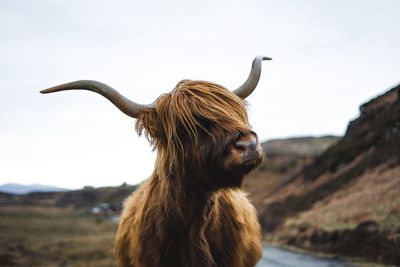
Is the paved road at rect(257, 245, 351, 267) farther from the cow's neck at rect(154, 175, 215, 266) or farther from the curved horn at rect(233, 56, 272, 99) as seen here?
the cow's neck at rect(154, 175, 215, 266)

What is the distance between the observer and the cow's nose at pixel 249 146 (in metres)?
3.54

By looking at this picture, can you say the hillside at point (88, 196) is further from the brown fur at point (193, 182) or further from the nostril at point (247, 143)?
the nostril at point (247, 143)

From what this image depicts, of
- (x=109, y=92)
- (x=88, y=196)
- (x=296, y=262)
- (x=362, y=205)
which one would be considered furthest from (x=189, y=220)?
(x=88, y=196)

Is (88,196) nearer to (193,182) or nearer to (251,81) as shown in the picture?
(251,81)

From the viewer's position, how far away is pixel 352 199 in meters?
24.1

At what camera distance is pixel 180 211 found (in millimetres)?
4312

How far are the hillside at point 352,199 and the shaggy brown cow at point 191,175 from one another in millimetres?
11025

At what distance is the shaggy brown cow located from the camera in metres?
3.97

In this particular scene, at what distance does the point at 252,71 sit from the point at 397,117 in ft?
96.7

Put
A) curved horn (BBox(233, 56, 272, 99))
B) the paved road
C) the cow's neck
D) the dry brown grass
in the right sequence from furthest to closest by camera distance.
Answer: the dry brown grass
the paved road
curved horn (BBox(233, 56, 272, 99))
the cow's neck

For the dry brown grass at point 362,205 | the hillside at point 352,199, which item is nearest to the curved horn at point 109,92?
the hillside at point 352,199

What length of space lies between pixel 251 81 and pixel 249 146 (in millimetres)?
1468

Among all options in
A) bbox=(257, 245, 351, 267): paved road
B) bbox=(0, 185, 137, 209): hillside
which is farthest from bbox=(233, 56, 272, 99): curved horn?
bbox=(0, 185, 137, 209): hillside

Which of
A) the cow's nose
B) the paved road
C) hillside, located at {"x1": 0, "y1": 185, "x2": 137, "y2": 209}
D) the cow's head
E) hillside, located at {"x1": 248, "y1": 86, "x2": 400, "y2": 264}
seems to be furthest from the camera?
hillside, located at {"x1": 0, "y1": 185, "x2": 137, "y2": 209}
